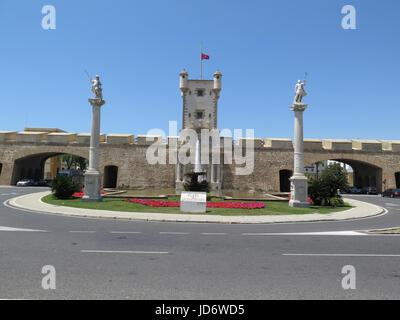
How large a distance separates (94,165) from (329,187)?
18.9 metres

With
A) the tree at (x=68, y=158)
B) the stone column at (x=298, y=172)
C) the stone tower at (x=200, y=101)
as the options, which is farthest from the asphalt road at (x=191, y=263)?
the tree at (x=68, y=158)

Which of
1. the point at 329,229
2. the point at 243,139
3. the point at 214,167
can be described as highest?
the point at 243,139

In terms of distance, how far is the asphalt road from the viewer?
4539mm

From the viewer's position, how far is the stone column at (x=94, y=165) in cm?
1941

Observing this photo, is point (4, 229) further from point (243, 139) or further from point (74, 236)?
point (243, 139)

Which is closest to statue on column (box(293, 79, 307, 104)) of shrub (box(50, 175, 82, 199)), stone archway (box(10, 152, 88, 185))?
shrub (box(50, 175, 82, 199))

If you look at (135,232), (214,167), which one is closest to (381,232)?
(135,232)

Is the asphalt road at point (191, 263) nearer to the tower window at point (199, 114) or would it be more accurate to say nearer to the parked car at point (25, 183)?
the tower window at point (199, 114)

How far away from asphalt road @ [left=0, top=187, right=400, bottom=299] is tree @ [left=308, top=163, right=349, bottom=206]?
443 inches

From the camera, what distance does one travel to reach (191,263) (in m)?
6.16

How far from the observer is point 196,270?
18.6 ft

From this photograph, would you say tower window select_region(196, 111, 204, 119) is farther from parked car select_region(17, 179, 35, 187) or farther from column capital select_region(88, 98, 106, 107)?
parked car select_region(17, 179, 35, 187)

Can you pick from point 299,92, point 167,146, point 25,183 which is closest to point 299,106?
point 299,92

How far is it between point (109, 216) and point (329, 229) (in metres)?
10.5
